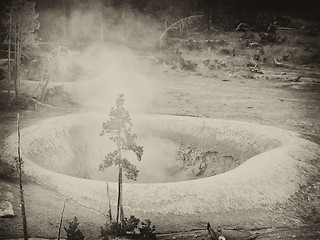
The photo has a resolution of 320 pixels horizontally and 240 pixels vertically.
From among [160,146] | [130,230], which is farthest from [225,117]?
[130,230]

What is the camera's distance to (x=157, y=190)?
39.1 feet

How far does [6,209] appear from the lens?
10875 millimetres

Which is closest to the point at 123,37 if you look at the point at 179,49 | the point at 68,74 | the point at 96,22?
the point at 96,22

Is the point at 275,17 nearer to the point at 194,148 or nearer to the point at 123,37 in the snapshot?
the point at 123,37

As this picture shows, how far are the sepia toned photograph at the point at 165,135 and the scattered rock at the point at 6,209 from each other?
0.06 meters

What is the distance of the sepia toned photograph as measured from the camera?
1078 centimetres

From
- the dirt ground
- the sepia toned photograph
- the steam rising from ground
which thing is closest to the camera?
the dirt ground

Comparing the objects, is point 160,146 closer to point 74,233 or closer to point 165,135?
point 165,135

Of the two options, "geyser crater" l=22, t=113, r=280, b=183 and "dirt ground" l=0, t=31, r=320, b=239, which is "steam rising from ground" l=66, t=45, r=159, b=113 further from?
"geyser crater" l=22, t=113, r=280, b=183

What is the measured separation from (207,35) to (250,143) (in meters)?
29.3

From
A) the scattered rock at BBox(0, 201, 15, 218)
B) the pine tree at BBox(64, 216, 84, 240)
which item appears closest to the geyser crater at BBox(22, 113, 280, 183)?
the scattered rock at BBox(0, 201, 15, 218)

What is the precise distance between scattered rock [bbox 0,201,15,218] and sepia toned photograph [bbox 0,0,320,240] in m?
0.06

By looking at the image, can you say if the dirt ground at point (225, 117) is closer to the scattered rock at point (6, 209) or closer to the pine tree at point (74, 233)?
the scattered rock at point (6, 209)

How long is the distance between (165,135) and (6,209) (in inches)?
366
